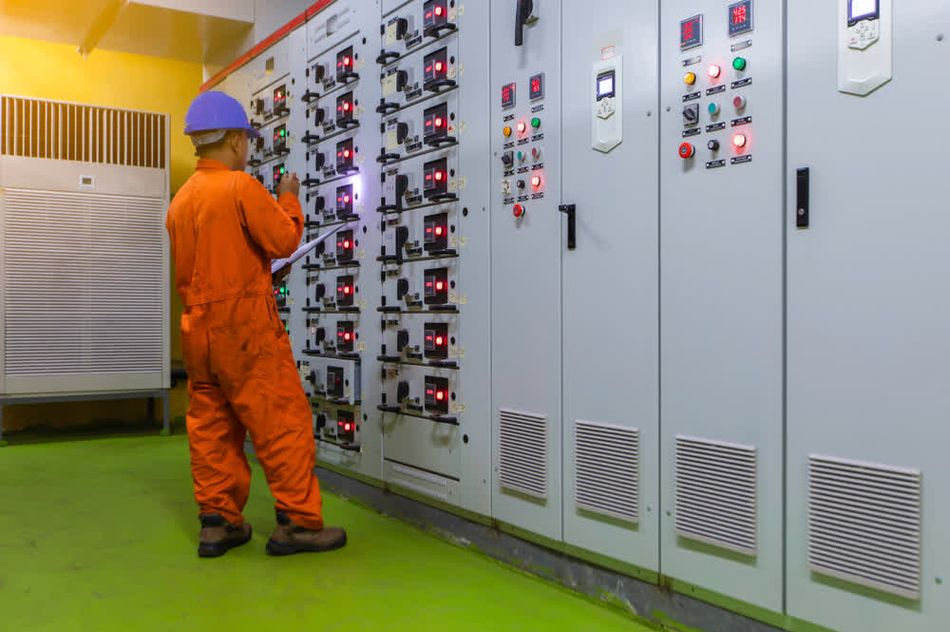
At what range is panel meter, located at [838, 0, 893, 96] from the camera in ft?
6.43

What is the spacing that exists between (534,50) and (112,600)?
2.32 meters

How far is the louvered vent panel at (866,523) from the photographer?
6.30ft

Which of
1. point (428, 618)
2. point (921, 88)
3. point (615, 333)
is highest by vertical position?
point (921, 88)

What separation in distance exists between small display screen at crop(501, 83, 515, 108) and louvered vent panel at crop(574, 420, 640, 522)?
3.90ft

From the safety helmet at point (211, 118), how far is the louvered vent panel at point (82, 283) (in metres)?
3.09

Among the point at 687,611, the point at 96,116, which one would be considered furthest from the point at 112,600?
the point at 96,116

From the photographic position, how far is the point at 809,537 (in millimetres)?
2117

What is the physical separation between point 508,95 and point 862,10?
1.38m

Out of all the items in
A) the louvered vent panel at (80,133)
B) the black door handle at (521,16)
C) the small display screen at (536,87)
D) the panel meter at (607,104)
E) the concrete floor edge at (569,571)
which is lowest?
the concrete floor edge at (569,571)

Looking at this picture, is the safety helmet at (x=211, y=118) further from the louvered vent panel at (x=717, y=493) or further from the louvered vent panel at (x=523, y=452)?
the louvered vent panel at (x=717, y=493)

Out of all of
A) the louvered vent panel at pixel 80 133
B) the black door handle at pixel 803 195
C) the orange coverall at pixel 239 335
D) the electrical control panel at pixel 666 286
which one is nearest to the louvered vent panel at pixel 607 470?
the electrical control panel at pixel 666 286

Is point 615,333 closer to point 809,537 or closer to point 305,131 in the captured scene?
point 809,537

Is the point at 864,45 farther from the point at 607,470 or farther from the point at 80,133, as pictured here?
the point at 80,133

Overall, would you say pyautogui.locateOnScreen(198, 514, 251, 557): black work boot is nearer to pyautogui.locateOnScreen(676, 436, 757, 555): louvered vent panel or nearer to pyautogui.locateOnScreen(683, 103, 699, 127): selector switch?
pyautogui.locateOnScreen(676, 436, 757, 555): louvered vent panel
